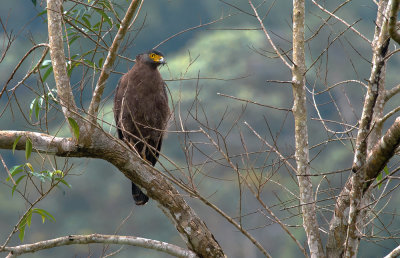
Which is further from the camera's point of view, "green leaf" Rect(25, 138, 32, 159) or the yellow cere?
the yellow cere

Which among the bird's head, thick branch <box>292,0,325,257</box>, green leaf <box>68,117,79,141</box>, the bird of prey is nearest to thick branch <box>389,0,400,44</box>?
thick branch <box>292,0,325,257</box>

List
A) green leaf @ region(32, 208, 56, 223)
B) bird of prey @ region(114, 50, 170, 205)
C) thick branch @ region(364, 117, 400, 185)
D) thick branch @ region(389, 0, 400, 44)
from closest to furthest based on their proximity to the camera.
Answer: thick branch @ region(389, 0, 400, 44)
thick branch @ region(364, 117, 400, 185)
green leaf @ region(32, 208, 56, 223)
bird of prey @ region(114, 50, 170, 205)

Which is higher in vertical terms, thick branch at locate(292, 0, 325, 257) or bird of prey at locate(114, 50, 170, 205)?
bird of prey at locate(114, 50, 170, 205)

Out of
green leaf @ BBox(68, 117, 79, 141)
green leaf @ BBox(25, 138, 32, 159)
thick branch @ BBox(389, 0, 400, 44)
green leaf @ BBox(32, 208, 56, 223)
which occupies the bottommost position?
green leaf @ BBox(32, 208, 56, 223)

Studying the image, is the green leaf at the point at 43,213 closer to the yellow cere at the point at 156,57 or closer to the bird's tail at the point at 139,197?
the bird's tail at the point at 139,197

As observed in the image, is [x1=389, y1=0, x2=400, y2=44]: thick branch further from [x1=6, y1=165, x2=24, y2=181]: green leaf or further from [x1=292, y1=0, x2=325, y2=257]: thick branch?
[x1=6, y1=165, x2=24, y2=181]: green leaf

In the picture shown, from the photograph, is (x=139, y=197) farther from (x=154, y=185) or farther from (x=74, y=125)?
(x=74, y=125)

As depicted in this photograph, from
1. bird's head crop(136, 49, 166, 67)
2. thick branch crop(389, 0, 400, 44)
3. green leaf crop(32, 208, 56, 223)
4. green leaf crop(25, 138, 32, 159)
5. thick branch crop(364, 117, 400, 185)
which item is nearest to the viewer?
thick branch crop(389, 0, 400, 44)

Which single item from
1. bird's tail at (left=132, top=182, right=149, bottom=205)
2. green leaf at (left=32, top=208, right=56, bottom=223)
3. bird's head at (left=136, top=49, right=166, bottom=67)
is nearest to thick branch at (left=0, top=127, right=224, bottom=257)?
green leaf at (left=32, top=208, right=56, bottom=223)

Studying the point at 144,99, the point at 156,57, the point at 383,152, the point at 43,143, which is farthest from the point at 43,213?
the point at 383,152

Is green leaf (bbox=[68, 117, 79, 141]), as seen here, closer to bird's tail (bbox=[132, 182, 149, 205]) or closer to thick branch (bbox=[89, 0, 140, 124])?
thick branch (bbox=[89, 0, 140, 124])

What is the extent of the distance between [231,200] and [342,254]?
17.6ft

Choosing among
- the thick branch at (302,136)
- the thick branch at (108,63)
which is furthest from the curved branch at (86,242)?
the thick branch at (302,136)

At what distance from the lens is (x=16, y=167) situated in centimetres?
332
